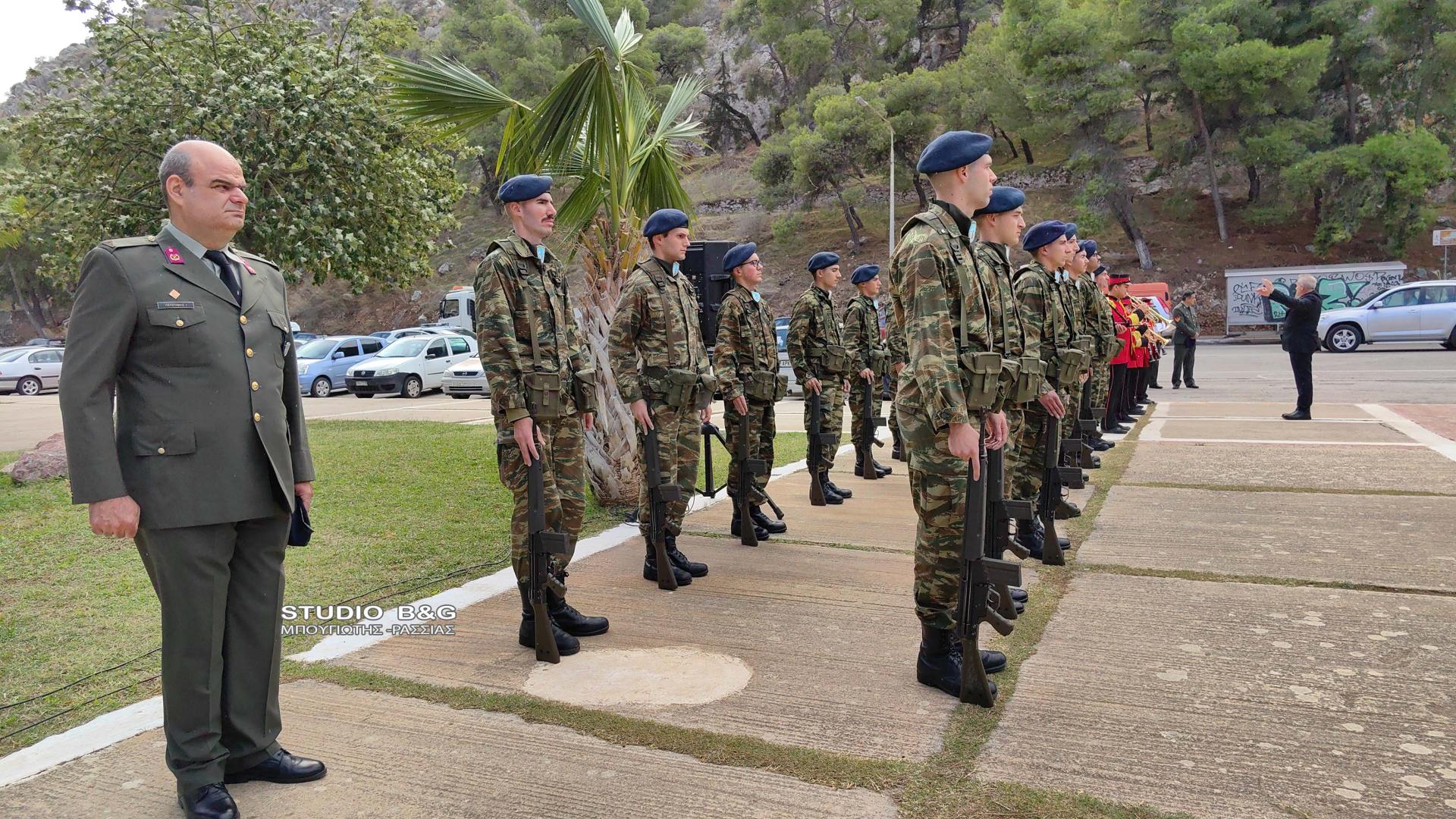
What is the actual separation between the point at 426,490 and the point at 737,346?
3317mm

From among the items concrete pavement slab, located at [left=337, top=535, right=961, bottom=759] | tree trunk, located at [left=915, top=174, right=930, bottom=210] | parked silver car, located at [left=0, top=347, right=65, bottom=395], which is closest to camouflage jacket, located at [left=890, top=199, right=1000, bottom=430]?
concrete pavement slab, located at [left=337, top=535, right=961, bottom=759]

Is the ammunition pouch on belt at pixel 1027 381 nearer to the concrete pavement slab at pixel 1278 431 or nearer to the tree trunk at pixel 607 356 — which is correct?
the tree trunk at pixel 607 356

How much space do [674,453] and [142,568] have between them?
3188mm

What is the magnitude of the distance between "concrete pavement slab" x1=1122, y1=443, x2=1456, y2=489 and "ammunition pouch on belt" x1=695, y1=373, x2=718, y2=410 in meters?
4.36

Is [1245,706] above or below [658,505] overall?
below

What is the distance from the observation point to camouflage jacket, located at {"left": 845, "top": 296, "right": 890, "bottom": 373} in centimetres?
835

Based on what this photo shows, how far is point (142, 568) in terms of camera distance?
18.2 feet

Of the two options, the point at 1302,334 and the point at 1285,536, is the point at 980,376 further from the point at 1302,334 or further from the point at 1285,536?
the point at 1302,334

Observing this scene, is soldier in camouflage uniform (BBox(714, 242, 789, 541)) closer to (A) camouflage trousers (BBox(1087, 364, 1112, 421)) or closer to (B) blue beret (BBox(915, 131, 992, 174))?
(B) blue beret (BBox(915, 131, 992, 174))

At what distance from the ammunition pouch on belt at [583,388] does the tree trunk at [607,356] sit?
2670mm

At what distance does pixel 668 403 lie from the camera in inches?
206

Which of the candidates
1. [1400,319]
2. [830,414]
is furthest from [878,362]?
[1400,319]

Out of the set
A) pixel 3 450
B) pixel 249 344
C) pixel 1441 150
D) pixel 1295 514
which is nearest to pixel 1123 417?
pixel 1295 514

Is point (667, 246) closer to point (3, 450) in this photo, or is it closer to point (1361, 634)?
point (1361, 634)
